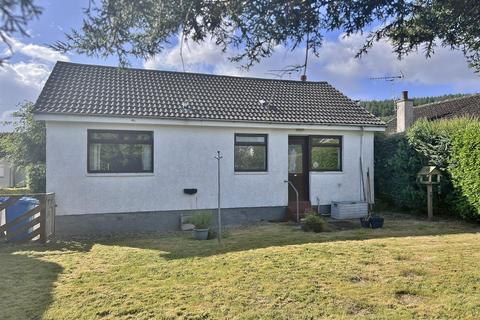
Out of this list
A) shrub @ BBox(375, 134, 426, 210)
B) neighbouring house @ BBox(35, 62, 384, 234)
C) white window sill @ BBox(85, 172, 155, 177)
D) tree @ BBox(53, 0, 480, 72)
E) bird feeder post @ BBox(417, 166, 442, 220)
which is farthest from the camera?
shrub @ BBox(375, 134, 426, 210)

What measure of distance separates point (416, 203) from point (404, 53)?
376 inches

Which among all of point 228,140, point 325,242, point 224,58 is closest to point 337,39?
point 224,58

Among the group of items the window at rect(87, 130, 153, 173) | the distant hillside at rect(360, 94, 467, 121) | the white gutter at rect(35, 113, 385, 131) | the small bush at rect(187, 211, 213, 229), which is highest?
the distant hillside at rect(360, 94, 467, 121)

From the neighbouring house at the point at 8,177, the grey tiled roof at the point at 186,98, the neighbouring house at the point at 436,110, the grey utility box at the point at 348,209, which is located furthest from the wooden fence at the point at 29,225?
the neighbouring house at the point at 8,177

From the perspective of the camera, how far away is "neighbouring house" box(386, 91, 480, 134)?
2253 cm

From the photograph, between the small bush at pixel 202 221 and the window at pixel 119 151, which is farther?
the window at pixel 119 151

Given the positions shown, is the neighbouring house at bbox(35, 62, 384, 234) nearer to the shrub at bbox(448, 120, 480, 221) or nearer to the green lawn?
the green lawn

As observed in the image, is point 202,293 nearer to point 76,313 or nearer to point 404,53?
point 76,313

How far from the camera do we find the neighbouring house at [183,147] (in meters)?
11.4

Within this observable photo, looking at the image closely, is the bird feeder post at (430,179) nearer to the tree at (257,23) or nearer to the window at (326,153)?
the window at (326,153)

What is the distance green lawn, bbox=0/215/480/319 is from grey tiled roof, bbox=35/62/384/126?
4429 millimetres

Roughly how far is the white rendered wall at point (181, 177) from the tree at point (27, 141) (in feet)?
40.7

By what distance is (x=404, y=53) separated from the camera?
6.18 metres

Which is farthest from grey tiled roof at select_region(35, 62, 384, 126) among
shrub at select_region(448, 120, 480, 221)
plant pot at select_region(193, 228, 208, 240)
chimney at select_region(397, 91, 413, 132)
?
chimney at select_region(397, 91, 413, 132)
